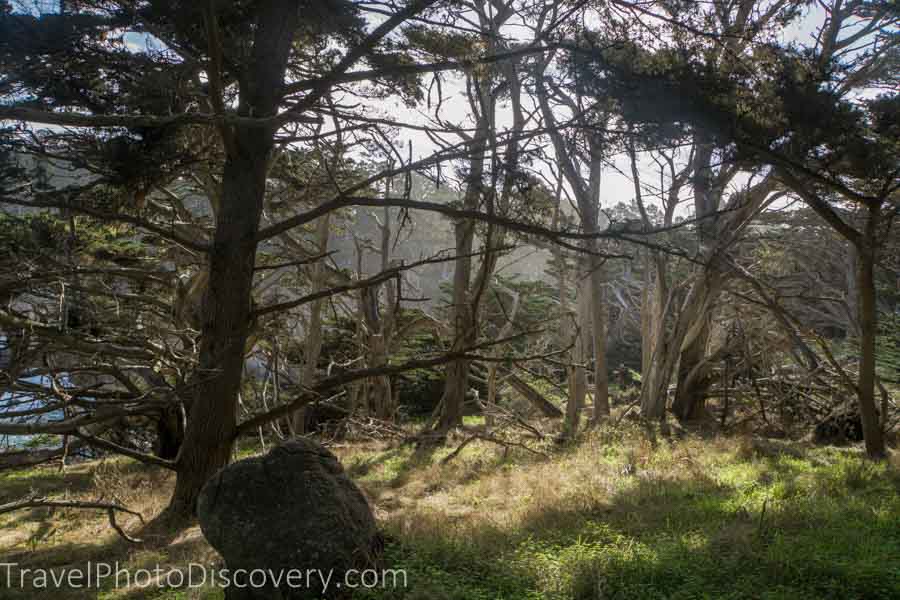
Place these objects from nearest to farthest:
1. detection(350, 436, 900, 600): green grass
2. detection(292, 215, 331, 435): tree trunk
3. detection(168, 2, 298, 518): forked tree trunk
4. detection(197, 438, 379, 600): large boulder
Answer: detection(350, 436, 900, 600): green grass
detection(197, 438, 379, 600): large boulder
detection(168, 2, 298, 518): forked tree trunk
detection(292, 215, 331, 435): tree trunk

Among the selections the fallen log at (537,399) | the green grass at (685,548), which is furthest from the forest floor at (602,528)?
the fallen log at (537,399)

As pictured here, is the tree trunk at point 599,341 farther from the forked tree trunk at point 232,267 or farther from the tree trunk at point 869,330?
the forked tree trunk at point 232,267

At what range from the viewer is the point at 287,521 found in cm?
470

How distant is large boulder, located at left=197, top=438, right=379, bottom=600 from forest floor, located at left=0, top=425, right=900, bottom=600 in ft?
1.14

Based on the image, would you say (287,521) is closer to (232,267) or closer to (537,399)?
(232,267)

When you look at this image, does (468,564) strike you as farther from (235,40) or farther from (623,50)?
(235,40)

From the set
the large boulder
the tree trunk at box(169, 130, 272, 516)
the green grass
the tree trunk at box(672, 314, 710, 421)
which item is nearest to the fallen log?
the tree trunk at box(672, 314, 710, 421)

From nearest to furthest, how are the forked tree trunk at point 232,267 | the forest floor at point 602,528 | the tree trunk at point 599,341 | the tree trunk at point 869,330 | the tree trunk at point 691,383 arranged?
1. the forest floor at point 602,528
2. the forked tree trunk at point 232,267
3. the tree trunk at point 869,330
4. the tree trunk at point 599,341
5. the tree trunk at point 691,383

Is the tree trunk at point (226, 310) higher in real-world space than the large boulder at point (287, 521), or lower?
higher

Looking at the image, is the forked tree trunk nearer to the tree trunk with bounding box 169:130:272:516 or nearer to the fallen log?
the tree trunk with bounding box 169:130:272:516

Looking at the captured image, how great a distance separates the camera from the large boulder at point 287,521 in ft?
14.9

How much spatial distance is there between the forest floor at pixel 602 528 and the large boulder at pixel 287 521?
1.14 ft

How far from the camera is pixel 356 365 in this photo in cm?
1639

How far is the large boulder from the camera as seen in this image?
4.54 meters
